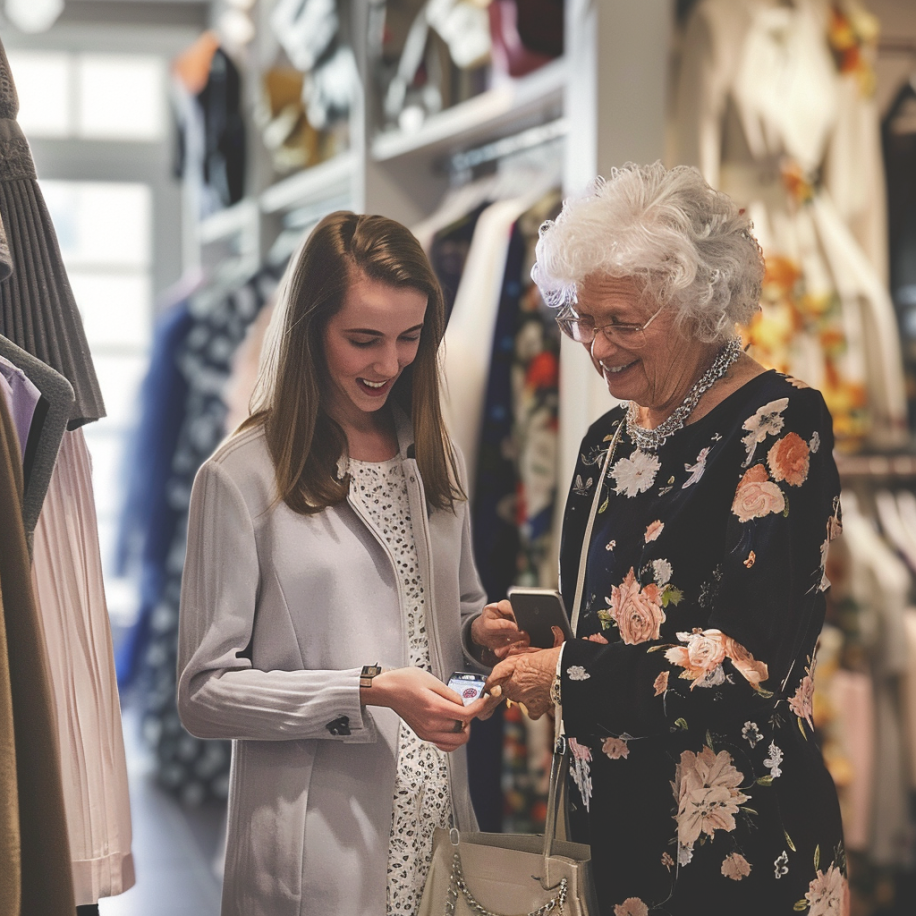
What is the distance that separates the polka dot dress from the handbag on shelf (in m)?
0.03

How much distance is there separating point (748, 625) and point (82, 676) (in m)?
0.73

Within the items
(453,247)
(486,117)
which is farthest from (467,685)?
(486,117)

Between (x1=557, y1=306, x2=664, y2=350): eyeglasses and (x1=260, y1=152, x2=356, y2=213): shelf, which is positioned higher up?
(x1=260, y1=152, x2=356, y2=213): shelf

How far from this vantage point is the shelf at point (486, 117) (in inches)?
89.4

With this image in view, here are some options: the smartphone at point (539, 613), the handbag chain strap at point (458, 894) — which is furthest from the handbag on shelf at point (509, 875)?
the smartphone at point (539, 613)

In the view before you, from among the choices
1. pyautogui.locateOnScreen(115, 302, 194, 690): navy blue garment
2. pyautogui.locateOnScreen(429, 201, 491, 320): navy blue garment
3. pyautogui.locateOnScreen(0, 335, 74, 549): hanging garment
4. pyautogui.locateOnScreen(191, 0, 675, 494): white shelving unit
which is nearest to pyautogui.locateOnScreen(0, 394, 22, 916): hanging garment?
pyautogui.locateOnScreen(0, 335, 74, 549): hanging garment

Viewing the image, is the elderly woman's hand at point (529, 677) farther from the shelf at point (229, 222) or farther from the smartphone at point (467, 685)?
the shelf at point (229, 222)

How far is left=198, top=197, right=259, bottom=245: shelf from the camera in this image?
4250mm

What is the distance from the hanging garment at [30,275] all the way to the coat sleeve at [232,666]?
17cm

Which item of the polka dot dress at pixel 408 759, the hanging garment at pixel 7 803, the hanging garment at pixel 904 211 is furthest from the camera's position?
the hanging garment at pixel 904 211

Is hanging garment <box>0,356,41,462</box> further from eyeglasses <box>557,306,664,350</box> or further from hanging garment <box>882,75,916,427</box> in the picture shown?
hanging garment <box>882,75,916,427</box>

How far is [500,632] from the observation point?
1.38 metres

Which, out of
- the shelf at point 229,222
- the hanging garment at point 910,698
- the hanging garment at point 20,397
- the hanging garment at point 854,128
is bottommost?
the hanging garment at point 910,698

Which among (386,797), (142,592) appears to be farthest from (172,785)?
(386,797)
